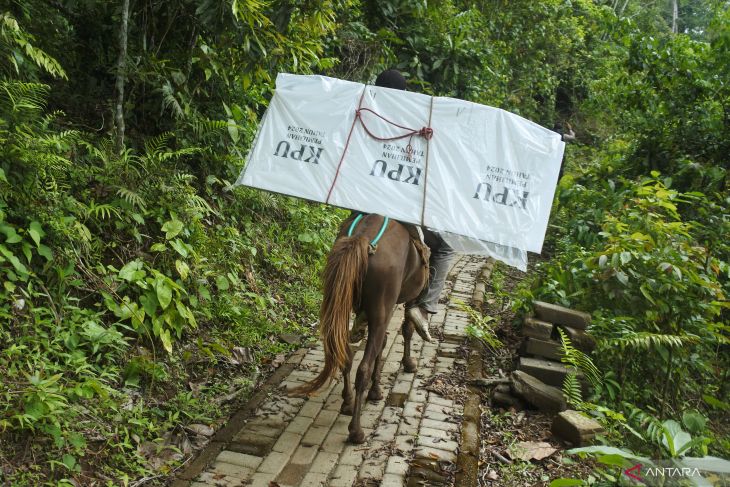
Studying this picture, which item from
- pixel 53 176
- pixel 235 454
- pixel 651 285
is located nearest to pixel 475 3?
pixel 651 285

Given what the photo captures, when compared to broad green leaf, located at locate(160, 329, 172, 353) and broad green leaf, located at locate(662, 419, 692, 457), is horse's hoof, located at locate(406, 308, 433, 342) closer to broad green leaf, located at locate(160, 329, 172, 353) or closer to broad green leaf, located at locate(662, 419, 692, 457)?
broad green leaf, located at locate(160, 329, 172, 353)

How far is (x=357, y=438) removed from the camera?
410 cm

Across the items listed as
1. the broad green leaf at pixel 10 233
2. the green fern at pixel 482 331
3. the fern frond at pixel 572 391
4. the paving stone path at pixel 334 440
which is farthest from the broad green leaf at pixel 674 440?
the broad green leaf at pixel 10 233

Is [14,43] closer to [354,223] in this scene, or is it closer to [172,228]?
[172,228]

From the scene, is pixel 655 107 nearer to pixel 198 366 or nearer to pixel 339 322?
pixel 339 322

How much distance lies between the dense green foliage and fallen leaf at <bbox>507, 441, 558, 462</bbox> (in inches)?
23.6

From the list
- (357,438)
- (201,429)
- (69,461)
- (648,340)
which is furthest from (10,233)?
(648,340)

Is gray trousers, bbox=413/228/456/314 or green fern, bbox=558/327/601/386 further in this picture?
gray trousers, bbox=413/228/456/314

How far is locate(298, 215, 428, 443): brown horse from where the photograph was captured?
393 cm

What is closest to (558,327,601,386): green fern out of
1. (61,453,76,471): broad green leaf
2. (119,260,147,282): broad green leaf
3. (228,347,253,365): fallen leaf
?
(228,347,253,365): fallen leaf

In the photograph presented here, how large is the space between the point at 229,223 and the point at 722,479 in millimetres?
5189

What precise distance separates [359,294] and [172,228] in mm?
1745

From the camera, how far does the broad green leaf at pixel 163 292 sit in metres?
4.39

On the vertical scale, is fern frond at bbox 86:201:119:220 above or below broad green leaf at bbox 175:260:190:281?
above
